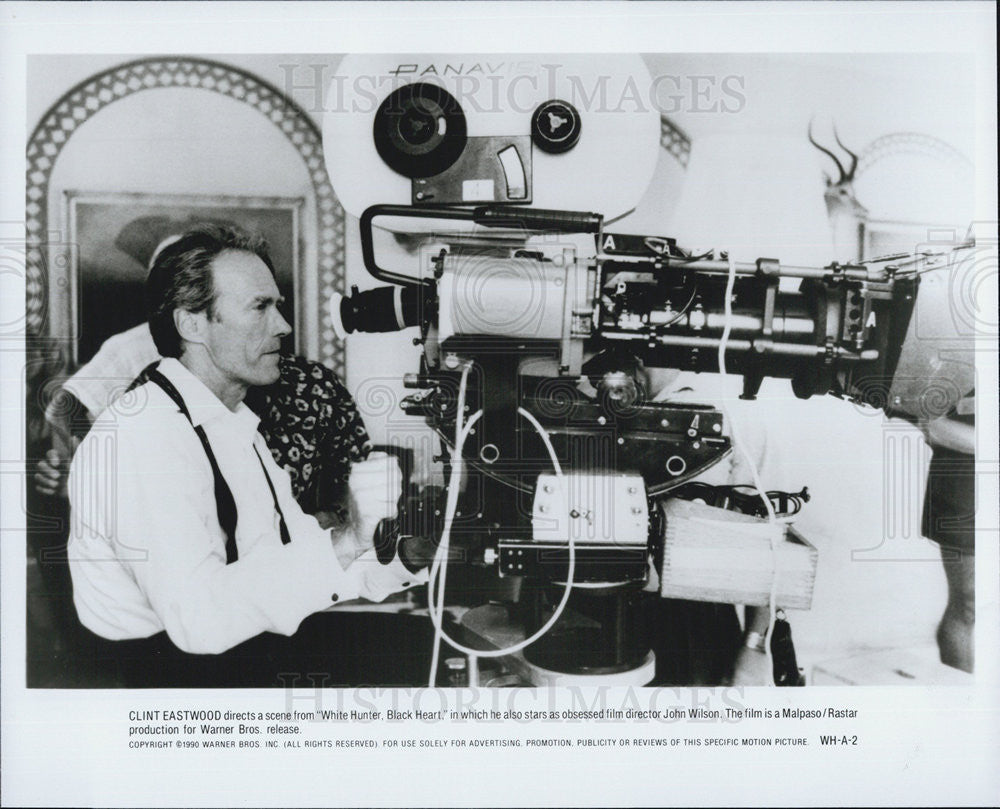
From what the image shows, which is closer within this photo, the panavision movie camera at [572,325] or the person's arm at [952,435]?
the panavision movie camera at [572,325]

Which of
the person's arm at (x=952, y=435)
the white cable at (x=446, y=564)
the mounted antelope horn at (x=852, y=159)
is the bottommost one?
the white cable at (x=446, y=564)

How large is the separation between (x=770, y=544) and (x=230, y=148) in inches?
45.1

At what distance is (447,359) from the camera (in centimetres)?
140

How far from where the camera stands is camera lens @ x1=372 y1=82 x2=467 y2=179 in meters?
Answer: 1.47

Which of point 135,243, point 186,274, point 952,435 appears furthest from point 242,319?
point 952,435

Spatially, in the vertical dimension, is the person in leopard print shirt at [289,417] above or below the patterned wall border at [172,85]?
below

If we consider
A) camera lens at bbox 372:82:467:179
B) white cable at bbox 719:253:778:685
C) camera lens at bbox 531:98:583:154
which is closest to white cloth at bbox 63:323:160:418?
camera lens at bbox 372:82:467:179

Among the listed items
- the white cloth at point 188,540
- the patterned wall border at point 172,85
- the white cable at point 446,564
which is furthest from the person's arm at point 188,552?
the patterned wall border at point 172,85

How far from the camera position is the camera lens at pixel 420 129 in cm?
147

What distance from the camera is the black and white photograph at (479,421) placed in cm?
145

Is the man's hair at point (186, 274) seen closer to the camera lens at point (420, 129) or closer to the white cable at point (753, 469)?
the camera lens at point (420, 129)

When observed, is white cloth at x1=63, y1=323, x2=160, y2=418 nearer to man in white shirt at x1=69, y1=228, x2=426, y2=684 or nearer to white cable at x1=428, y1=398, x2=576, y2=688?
man in white shirt at x1=69, y1=228, x2=426, y2=684

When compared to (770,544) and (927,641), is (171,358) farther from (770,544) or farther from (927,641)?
(927,641)

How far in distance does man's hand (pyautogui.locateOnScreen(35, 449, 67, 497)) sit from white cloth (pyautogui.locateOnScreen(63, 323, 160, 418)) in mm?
102
